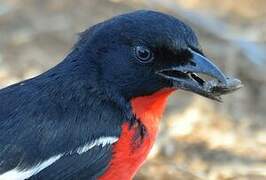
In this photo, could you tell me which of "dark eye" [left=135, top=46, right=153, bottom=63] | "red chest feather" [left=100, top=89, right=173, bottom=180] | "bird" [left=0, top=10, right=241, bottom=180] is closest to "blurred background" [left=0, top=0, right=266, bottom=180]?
"red chest feather" [left=100, top=89, right=173, bottom=180]

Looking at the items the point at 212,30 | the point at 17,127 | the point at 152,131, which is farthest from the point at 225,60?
the point at 17,127

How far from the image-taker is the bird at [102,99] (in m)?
4.50

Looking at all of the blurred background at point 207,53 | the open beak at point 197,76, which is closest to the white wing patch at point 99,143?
the open beak at point 197,76

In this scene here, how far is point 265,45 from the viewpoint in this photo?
8125 mm

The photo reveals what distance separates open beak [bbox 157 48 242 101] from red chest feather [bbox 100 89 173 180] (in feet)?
0.33

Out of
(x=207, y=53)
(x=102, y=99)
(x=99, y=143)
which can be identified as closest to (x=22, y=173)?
(x=99, y=143)

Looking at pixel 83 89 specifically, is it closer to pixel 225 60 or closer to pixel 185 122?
pixel 185 122

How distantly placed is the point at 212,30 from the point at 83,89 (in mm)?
3656

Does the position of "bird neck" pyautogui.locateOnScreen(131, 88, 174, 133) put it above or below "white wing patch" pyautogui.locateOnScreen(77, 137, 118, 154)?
above

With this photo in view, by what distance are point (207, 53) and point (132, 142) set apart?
325cm

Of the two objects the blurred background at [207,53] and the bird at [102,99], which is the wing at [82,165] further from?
the blurred background at [207,53]

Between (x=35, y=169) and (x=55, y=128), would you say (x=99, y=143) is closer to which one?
(x=55, y=128)

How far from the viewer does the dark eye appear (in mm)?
4547

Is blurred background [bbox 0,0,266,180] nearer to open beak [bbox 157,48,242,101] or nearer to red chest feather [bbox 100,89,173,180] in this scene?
red chest feather [bbox 100,89,173,180]
